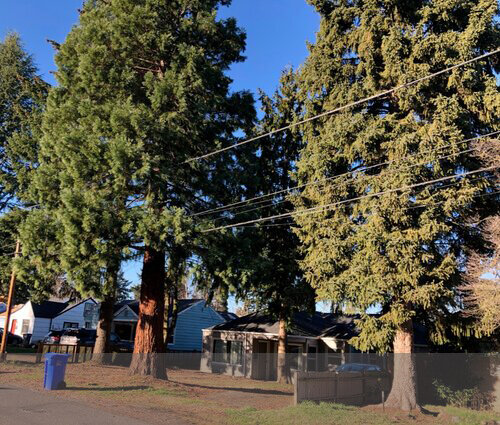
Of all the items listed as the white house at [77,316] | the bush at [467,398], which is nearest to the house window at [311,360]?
the bush at [467,398]

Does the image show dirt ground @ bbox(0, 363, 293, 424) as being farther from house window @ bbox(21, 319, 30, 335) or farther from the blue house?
house window @ bbox(21, 319, 30, 335)

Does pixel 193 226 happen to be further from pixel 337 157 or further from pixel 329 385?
pixel 329 385

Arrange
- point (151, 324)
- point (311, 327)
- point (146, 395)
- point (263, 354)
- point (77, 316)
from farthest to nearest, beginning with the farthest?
point (77, 316) < point (311, 327) < point (263, 354) < point (151, 324) < point (146, 395)

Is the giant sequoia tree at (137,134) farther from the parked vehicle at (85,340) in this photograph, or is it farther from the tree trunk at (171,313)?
the parked vehicle at (85,340)

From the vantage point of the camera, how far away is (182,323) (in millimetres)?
40125

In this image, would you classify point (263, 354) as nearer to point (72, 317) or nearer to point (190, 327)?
point (190, 327)

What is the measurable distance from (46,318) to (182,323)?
14107 millimetres

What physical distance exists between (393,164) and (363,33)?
17.4 feet

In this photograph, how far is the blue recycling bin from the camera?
1348 centimetres

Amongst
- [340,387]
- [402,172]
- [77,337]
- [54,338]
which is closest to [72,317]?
[54,338]

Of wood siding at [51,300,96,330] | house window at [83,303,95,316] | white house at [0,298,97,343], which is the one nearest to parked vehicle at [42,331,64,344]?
white house at [0,298,97,343]

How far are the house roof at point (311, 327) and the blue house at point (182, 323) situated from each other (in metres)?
10.2

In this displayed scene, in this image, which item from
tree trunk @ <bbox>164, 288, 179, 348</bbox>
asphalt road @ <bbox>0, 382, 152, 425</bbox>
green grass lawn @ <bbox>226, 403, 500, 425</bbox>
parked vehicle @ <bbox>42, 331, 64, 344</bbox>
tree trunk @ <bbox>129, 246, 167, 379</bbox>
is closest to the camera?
asphalt road @ <bbox>0, 382, 152, 425</bbox>

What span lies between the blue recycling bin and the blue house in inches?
1004
